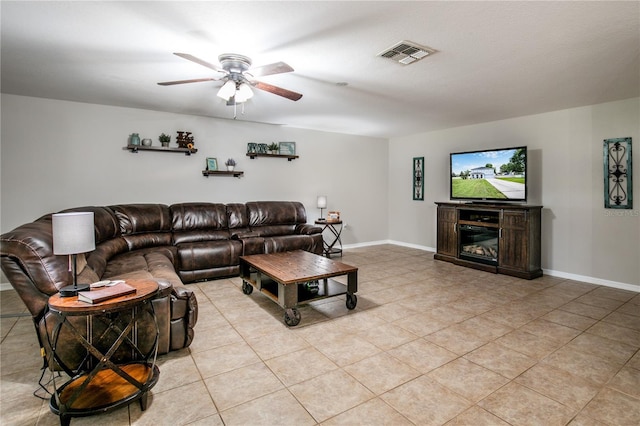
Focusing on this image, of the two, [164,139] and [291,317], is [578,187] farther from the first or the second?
[164,139]

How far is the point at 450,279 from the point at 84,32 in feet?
15.8


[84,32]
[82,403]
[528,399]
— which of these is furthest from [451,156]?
[82,403]

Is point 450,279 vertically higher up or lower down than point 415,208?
lower down

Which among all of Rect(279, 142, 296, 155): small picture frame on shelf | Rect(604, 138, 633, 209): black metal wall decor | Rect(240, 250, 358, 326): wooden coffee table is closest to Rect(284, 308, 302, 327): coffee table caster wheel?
Rect(240, 250, 358, 326): wooden coffee table

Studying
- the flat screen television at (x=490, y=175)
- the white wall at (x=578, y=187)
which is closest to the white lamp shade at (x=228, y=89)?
the flat screen television at (x=490, y=175)

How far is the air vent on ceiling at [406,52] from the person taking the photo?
262cm

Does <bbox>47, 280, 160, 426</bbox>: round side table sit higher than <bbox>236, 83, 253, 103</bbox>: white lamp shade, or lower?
lower

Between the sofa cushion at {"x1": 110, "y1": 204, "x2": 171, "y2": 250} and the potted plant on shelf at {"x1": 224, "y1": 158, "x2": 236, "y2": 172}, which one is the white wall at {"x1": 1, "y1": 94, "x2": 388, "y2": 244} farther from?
the sofa cushion at {"x1": 110, "y1": 204, "x2": 171, "y2": 250}

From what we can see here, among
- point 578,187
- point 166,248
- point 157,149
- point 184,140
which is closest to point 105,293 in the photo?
point 166,248

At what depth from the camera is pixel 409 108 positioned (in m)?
4.65

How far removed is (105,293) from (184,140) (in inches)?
150

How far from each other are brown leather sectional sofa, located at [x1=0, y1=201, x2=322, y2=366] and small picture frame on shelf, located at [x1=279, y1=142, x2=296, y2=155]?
100 cm

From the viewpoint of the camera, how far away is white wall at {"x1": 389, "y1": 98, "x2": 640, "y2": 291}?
13.5ft

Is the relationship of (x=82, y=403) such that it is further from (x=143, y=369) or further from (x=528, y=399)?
(x=528, y=399)
